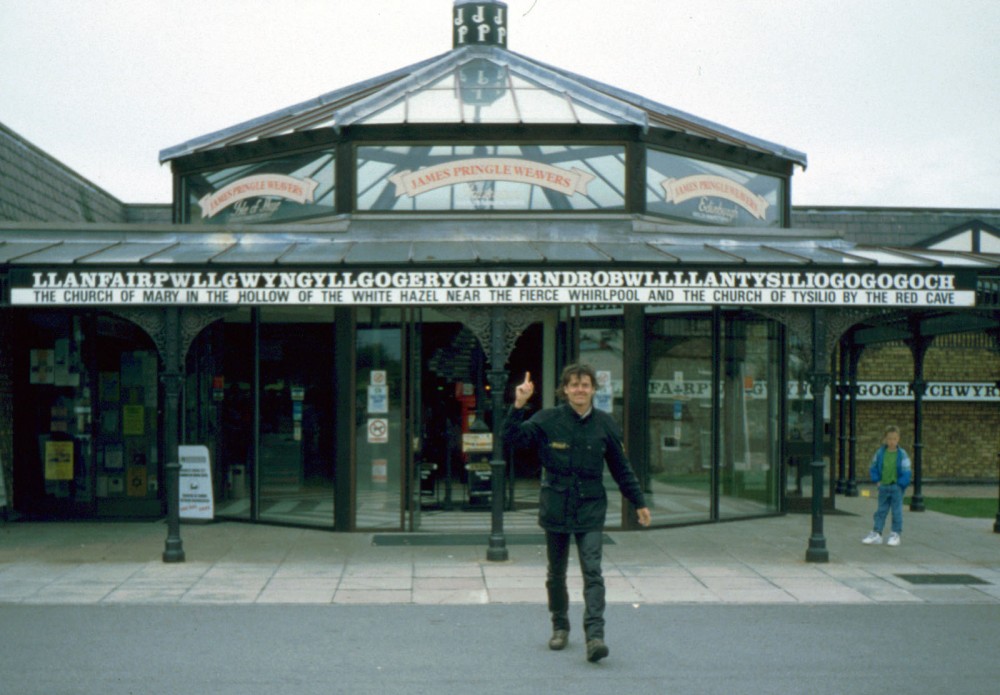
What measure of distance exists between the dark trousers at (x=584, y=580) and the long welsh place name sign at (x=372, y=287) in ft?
12.1

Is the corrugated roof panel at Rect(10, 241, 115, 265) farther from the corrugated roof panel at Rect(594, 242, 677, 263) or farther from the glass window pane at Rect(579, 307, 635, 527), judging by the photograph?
the glass window pane at Rect(579, 307, 635, 527)

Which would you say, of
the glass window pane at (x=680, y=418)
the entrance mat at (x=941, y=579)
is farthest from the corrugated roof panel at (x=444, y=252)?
the entrance mat at (x=941, y=579)

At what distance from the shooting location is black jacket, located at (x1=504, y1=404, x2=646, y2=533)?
6646 millimetres

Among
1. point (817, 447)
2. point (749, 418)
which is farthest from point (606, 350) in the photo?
point (817, 447)

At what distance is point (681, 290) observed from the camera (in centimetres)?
1004

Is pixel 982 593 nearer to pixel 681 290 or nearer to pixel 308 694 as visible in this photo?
pixel 681 290

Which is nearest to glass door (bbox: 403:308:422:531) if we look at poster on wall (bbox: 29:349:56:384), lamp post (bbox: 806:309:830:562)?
lamp post (bbox: 806:309:830:562)

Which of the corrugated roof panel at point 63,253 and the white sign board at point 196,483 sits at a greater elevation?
the corrugated roof panel at point 63,253

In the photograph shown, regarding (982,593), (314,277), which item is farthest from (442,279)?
(982,593)

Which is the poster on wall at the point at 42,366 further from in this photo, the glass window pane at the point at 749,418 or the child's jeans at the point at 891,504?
the child's jeans at the point at 891,504

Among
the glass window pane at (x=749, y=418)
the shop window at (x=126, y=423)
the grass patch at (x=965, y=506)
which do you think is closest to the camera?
the glass window pane at (x=749, y=418)

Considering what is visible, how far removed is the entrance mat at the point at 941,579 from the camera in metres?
9.39

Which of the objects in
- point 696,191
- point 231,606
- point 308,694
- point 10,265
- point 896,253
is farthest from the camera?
point 696,191

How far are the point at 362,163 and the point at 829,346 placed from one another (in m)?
5.70
